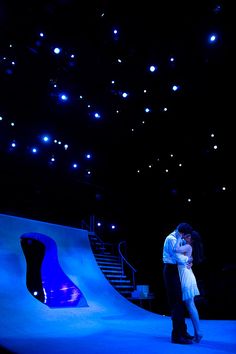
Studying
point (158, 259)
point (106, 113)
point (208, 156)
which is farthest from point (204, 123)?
point (158, 259)

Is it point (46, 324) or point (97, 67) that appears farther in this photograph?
point (97, 67)

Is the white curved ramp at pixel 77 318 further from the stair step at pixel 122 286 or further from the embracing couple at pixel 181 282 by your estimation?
the stair step at pixel 122 286

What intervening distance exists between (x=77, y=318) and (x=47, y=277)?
9.12ft

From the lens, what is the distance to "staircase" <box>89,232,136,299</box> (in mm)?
10039

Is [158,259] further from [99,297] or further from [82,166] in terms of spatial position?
[82,166]

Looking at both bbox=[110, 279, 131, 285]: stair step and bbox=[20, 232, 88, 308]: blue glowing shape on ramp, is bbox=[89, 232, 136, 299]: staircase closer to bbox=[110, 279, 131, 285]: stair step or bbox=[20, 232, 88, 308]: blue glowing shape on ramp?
bbox=[110, 279, 131, 285]: stair step

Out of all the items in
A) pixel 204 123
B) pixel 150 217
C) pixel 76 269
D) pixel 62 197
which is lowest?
pixel 76 269

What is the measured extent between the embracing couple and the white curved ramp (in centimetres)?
19

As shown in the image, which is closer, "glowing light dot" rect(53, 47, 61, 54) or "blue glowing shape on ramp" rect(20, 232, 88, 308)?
"blue glowing shape on ramp" rect(20, 232, 88, 308)

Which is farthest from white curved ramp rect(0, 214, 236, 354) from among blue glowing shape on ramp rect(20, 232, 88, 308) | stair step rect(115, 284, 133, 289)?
stair step rect(115, 284, 133, 289)

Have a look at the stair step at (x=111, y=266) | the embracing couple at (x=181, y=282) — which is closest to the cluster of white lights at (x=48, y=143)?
the stair step at (x=111, y=266)

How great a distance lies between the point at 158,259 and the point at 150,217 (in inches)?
69.1

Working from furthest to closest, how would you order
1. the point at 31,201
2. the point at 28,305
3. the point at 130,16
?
1. the point at 31,201
2. the point at 130,16
3. the point at 28,305

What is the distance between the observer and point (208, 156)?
35.9ft
